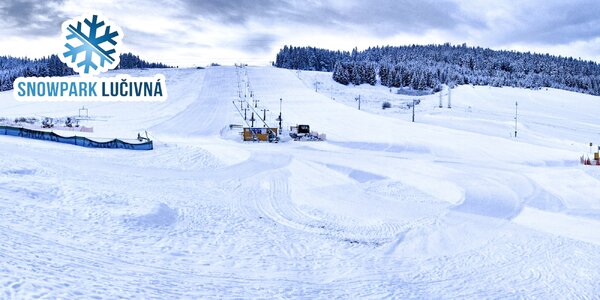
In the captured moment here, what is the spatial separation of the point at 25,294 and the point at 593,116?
95.6 meters

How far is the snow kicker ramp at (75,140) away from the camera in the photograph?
30.5 m

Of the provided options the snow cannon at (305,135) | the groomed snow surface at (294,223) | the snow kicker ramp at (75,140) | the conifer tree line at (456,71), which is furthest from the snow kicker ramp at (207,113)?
the conifer tree line at (456,71)

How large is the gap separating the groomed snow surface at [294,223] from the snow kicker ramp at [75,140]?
125 centimetres

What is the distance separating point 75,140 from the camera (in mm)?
30891

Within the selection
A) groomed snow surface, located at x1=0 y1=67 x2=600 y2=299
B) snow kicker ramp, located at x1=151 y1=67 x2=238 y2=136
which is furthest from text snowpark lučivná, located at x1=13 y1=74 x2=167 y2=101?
groomed snow surface, located at x1=0 y1=67 x2=600 y2=299

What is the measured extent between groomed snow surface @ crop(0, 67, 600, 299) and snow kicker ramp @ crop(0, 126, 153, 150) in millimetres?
1251

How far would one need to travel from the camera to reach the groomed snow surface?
10.4 metres

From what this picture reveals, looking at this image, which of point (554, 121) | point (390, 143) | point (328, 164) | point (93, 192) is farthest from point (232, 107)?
point (93, 192)

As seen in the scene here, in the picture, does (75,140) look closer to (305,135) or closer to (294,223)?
(294,223)

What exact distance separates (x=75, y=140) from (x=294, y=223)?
21.3 meters

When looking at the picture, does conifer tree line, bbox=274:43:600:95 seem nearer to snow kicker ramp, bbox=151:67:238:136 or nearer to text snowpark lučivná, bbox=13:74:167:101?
snow kicker ramp, bbox=151:67:238:136

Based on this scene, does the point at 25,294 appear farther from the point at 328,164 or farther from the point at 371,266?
the point at 328,164

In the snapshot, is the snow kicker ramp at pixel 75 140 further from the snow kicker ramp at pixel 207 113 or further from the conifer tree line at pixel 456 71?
the conifer tree line at pixel 456 71

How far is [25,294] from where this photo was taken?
7.62 metres
